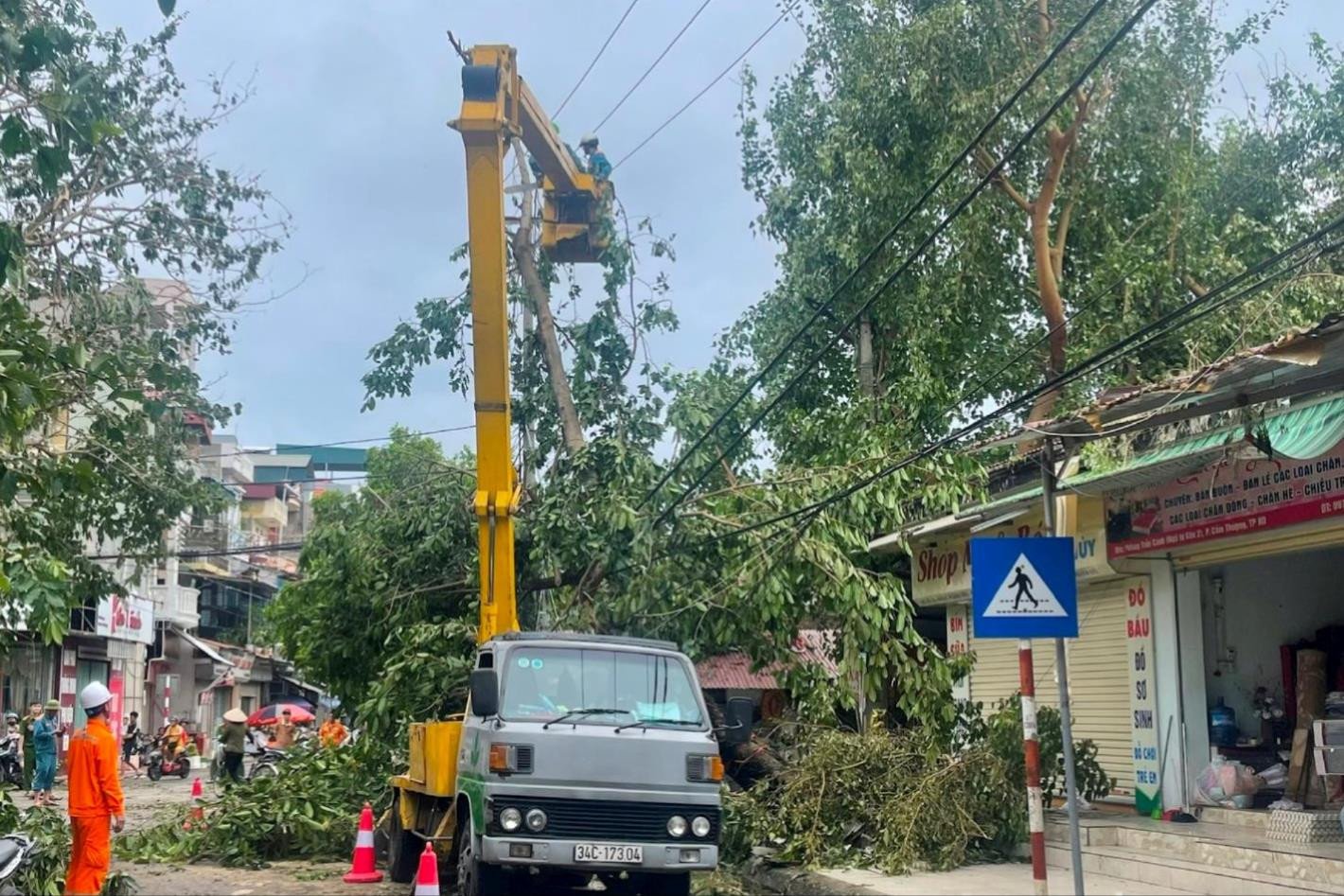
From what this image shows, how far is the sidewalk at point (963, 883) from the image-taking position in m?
10.6

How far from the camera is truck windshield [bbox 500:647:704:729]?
10.4 meters

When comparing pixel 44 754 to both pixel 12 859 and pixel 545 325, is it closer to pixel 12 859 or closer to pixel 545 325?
pixel 545 325

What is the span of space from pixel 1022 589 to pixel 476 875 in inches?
174

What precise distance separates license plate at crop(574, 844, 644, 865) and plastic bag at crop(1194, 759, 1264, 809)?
5971mm

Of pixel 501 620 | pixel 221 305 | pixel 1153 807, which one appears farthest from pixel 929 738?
pixel 221 305

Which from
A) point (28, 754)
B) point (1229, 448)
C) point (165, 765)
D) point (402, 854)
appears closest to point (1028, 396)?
point (1229, 448)

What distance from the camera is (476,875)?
32.6 feet

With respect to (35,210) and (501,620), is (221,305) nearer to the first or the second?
(35,210)

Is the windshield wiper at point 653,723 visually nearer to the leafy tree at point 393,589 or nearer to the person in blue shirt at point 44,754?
the leafy tree at point 393,589

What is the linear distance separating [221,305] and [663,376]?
5.49 m

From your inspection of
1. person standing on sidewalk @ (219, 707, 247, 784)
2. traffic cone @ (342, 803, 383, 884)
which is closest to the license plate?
traffic cone @ (342, 803, 383, 884)

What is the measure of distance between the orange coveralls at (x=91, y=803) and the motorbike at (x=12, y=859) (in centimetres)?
66

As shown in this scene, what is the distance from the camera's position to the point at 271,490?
72.2 m

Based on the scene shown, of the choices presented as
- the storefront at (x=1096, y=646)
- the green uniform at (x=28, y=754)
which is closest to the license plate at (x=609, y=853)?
the storefront at (x=1096, y=646)
